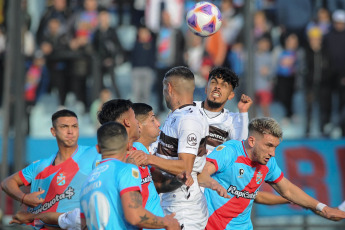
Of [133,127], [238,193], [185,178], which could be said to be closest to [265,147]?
[238,193]

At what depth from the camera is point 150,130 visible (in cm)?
733

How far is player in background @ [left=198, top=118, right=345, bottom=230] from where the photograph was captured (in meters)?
7.41

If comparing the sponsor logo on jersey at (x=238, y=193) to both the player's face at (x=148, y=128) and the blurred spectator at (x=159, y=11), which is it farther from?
the blurred spectator at (x=159, y=11)

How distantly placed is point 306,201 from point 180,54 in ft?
23.1

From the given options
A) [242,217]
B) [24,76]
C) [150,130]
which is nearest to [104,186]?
[150,130]

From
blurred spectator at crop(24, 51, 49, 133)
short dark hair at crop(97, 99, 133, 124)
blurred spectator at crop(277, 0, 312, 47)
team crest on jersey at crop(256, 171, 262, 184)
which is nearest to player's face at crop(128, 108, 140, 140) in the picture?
short dark hair at crop(97, 99, 133, 124)

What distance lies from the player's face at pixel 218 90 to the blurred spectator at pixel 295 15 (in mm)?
6874

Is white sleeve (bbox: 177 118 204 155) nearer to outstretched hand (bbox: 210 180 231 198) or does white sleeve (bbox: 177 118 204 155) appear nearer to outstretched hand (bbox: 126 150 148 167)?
outstretched hand (bbox: 210 180 231 198)

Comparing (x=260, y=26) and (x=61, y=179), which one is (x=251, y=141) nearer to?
(x=61, y=179)

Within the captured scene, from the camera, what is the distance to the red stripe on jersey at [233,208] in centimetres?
773

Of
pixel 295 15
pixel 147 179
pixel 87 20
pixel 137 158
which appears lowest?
pixel 147 179

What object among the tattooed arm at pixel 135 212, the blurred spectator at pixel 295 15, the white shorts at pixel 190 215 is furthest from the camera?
the blurred spectator at pixel 295 15

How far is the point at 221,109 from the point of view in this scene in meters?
8.66

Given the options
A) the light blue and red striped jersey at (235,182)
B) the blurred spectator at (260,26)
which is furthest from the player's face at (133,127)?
the blurred spectator at (260,26)
